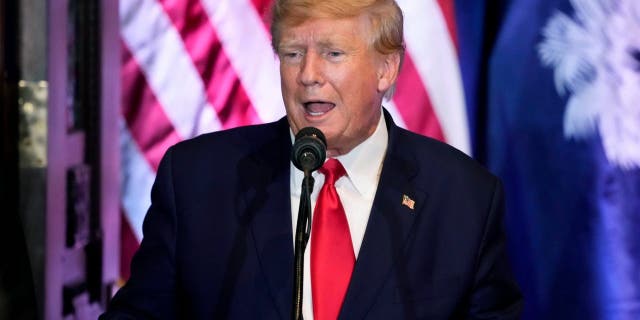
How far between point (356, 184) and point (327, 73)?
29 cm

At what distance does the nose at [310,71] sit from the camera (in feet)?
6.89

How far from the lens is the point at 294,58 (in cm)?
217

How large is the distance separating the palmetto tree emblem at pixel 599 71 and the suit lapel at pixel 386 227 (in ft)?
3.01

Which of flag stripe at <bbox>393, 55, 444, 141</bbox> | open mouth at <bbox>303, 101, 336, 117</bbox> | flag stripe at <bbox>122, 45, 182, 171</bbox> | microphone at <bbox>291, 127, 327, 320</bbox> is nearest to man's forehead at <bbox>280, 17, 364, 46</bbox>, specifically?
open mouth at <bbox>303, 101, 336, 117</bbox>

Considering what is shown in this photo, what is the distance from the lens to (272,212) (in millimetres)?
2168

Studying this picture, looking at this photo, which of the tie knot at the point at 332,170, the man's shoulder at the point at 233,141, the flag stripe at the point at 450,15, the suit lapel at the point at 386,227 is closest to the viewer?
the suit lapel at the point at 386,227

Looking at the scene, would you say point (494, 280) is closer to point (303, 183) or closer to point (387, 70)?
point (387, 70)

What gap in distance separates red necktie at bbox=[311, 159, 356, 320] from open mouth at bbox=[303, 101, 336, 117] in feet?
0.53

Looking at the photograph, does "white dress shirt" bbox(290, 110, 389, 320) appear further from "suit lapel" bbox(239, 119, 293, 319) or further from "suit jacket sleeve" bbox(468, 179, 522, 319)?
"suit jacket sleeve" bbox(468, 179, 522, 319)

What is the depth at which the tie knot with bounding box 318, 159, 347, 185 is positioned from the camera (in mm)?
2205

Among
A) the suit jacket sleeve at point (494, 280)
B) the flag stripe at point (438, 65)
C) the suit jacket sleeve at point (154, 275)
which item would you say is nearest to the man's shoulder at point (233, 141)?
the suit jacket sleeve at point (154, 275)

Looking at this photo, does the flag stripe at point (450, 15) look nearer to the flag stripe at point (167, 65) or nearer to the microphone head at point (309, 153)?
the flag stripe at point (167, 65)

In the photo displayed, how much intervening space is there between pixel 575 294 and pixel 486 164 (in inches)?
19.9

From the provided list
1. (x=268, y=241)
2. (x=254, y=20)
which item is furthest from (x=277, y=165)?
(x=254, y=20)
